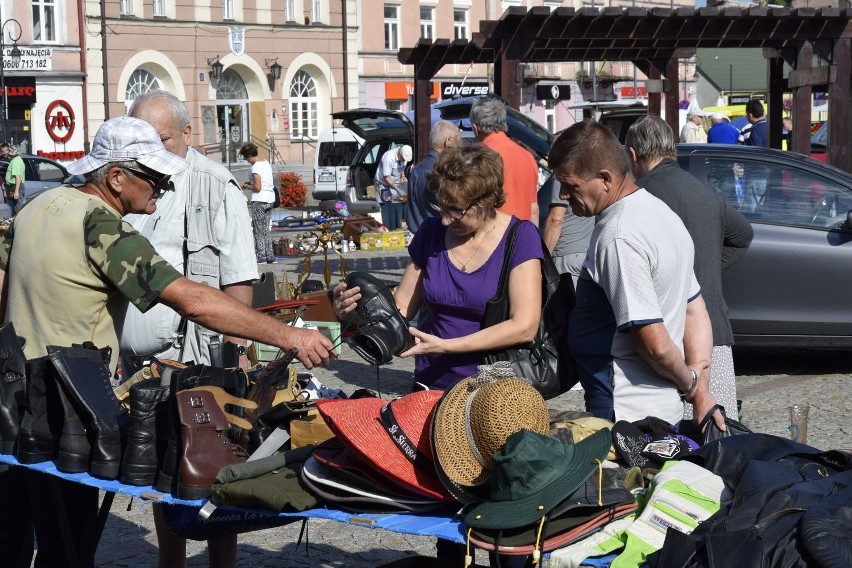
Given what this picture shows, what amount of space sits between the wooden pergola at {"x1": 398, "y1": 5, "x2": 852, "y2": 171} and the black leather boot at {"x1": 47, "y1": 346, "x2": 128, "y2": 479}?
27.1 feet

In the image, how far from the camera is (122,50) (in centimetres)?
3869

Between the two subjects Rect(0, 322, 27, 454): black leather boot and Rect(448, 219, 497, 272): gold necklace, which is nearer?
Rect(0, 322, 27, 454): black leather boot

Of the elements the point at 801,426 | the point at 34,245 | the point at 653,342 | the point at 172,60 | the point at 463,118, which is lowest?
the point at 801,426

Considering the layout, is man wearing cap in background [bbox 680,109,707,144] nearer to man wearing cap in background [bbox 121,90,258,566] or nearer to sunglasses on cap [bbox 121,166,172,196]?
man wearing cap in background [bbox 121,90,258,566]

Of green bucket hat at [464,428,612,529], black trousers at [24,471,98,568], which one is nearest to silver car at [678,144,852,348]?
black trousers at [24,471,98,568]

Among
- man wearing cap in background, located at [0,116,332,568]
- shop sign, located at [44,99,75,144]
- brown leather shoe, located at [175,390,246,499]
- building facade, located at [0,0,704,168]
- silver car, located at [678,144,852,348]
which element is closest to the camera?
brown leather shoe, located at [175,390,246,499]

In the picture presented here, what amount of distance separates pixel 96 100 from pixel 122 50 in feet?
7.26

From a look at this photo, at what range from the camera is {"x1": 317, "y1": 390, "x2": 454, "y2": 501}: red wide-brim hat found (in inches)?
127

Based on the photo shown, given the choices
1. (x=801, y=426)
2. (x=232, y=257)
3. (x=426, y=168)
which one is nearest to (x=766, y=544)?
(x=801, y=426)

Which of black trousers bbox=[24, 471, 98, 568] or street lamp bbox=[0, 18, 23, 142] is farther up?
street lamp bbox=[0, 18, 23, 142]

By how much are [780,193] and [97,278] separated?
5.86 meters

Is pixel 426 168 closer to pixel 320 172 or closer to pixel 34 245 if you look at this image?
pixel 34 245

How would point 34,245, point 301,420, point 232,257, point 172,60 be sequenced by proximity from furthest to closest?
point 172,60, point 232,257, point 34,245, point 301,420

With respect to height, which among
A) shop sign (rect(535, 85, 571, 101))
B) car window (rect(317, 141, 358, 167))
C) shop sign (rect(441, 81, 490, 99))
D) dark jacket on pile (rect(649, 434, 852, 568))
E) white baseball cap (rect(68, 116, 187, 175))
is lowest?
dark jacket on pile (rect(649, 434, 852, 568))
